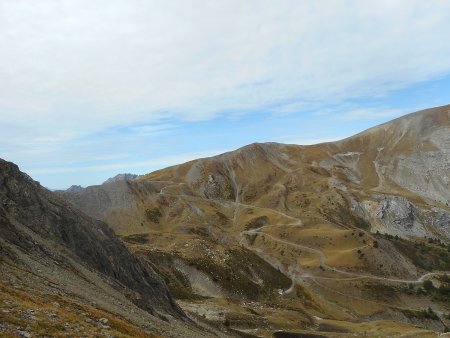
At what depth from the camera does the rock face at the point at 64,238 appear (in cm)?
4402

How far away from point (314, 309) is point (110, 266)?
70.5m

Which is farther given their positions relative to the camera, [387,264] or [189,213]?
[189,213]

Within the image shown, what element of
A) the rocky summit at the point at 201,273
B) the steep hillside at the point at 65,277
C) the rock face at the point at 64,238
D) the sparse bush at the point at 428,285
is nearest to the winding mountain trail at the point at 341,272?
the rocky summit at the point at 201,273

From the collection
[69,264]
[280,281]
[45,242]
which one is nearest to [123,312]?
[69,264]

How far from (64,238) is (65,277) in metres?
12.5

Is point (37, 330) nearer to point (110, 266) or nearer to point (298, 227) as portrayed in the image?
point (110, 266)

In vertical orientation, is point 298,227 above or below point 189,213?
below

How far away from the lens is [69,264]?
4503 centimetres

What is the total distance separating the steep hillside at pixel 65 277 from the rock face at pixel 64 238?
0.40 feet

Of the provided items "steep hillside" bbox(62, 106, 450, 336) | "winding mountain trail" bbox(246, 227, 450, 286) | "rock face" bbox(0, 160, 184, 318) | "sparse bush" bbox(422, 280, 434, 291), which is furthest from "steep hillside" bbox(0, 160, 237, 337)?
"sparse bush" bbox(422, 280, 434, 291)

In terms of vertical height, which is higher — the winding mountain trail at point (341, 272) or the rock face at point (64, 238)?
the rock face at point (64, 238)

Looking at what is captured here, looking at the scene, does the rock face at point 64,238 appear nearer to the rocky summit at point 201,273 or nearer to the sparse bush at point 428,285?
the rocky summit at point 201,273

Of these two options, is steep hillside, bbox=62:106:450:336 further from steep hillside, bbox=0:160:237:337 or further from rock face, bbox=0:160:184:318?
steep hillside, bbox=0:160:237:337

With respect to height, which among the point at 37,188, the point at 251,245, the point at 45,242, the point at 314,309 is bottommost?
the point at 314,309
